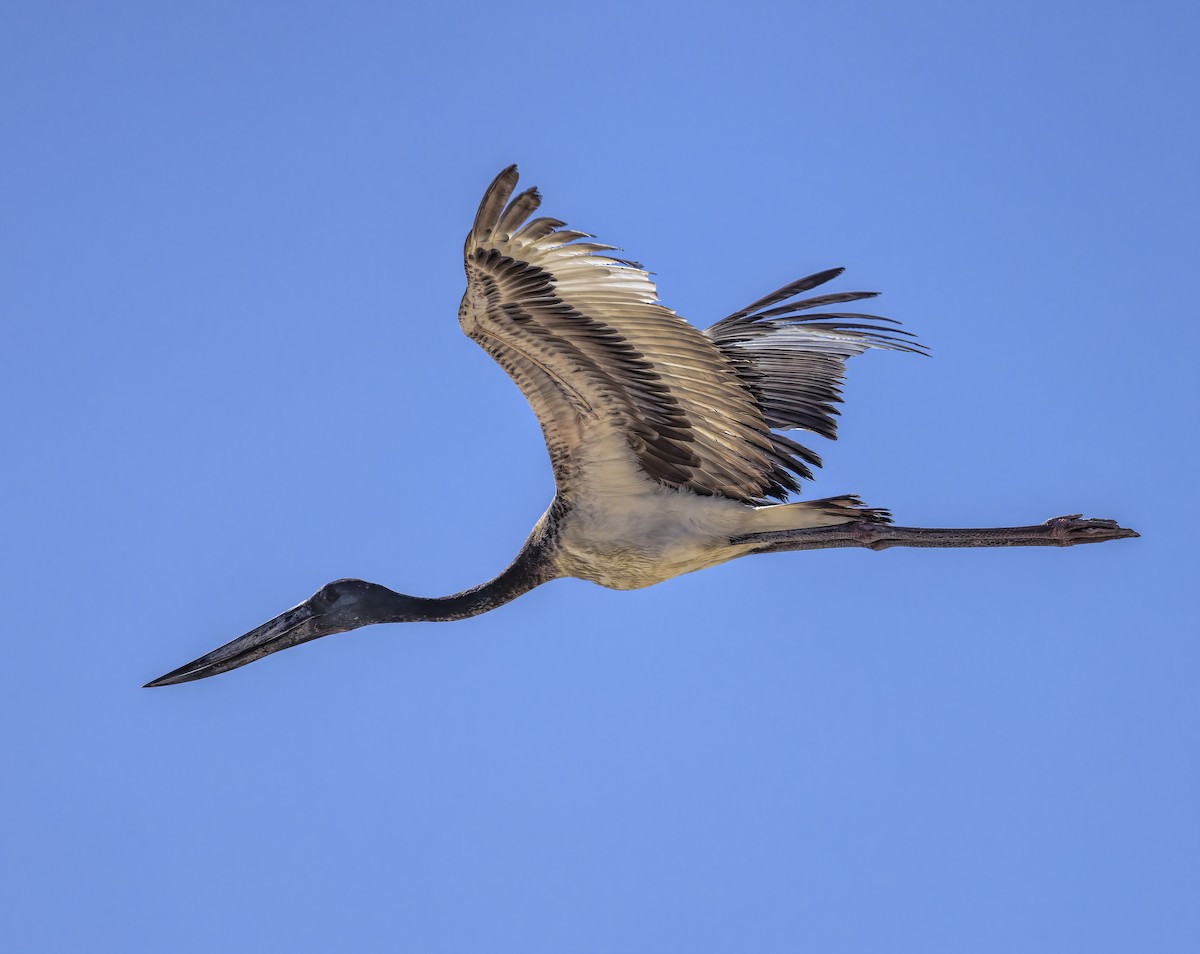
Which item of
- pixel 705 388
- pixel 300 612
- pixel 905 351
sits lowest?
pixel 300 612

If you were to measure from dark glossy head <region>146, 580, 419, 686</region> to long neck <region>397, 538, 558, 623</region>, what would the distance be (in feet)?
0.19

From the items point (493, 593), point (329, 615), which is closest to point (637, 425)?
point (493, 593)

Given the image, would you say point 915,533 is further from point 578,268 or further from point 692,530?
point 578,268

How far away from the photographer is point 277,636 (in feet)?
42.9

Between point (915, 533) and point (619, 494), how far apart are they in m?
2.16

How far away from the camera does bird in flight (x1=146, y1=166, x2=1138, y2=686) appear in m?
10.0

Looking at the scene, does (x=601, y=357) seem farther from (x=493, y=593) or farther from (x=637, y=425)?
(x=493, y=593)

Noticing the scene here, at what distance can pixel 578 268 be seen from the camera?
9.90 m

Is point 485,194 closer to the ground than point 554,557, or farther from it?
farther from it

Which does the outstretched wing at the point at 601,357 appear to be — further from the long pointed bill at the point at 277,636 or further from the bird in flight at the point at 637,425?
the long pointed bill at the point at 277,636

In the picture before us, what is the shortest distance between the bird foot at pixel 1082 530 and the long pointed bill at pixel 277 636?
221 inches

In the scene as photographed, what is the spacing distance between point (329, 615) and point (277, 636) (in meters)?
0.45

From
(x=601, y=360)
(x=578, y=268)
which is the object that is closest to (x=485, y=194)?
(x=578, y=268)

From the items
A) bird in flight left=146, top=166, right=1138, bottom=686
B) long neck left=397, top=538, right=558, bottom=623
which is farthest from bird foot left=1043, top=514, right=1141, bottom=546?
long neck left=397, top=538, right=558, bottom=623
